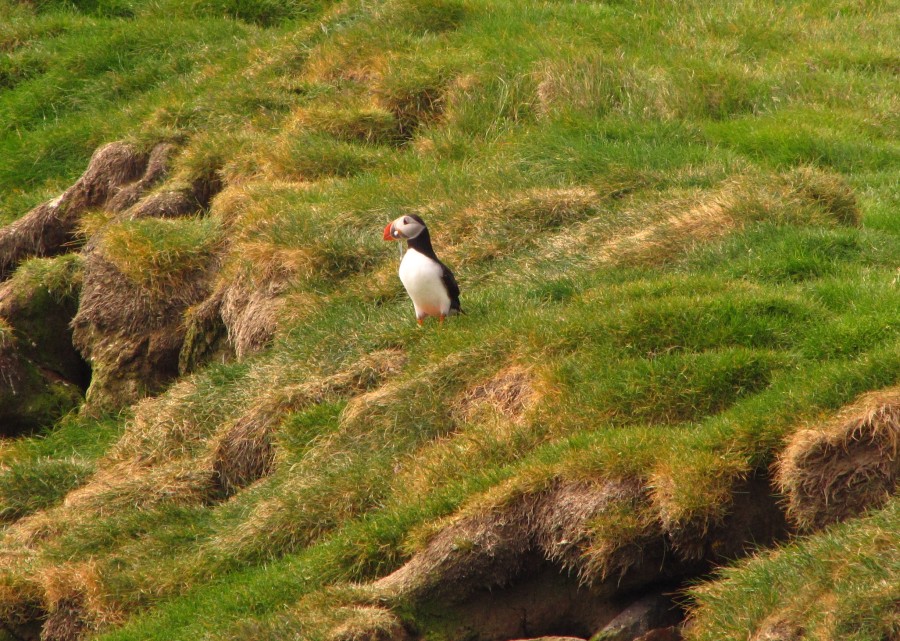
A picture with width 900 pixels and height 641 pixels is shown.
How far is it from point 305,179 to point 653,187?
3405mm

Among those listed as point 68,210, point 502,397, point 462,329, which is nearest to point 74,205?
point 68,210

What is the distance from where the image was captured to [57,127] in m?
16.1

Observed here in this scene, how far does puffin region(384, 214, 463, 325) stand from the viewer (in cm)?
898

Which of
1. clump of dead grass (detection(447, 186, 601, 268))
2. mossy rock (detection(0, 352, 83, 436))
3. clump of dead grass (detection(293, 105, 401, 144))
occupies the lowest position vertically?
mossy rock (detection(0, 352, 83, 436))

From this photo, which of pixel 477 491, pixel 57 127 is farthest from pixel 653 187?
pixel 57 127

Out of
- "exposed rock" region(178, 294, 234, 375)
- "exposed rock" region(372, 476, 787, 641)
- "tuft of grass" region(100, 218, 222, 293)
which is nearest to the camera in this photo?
"exposed rock" region(372, 476, 787, 641)

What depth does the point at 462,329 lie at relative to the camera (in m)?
8.99

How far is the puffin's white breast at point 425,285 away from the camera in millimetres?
8977

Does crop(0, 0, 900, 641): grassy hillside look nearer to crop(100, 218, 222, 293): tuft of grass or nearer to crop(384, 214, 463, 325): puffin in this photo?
crop(100, 218, 222, 293): tuft of grass

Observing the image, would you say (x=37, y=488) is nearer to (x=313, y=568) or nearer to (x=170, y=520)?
(x=170, y=520)

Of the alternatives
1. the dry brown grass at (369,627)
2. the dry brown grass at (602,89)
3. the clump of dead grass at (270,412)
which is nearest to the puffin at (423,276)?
the clump of dead grass at (270,412)

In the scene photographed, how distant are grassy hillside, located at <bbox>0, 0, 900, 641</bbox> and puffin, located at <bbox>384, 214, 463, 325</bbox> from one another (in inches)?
6.8

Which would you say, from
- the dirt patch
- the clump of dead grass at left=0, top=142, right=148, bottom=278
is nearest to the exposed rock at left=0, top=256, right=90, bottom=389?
the dirt patch

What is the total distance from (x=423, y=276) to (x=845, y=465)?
11.4ft
